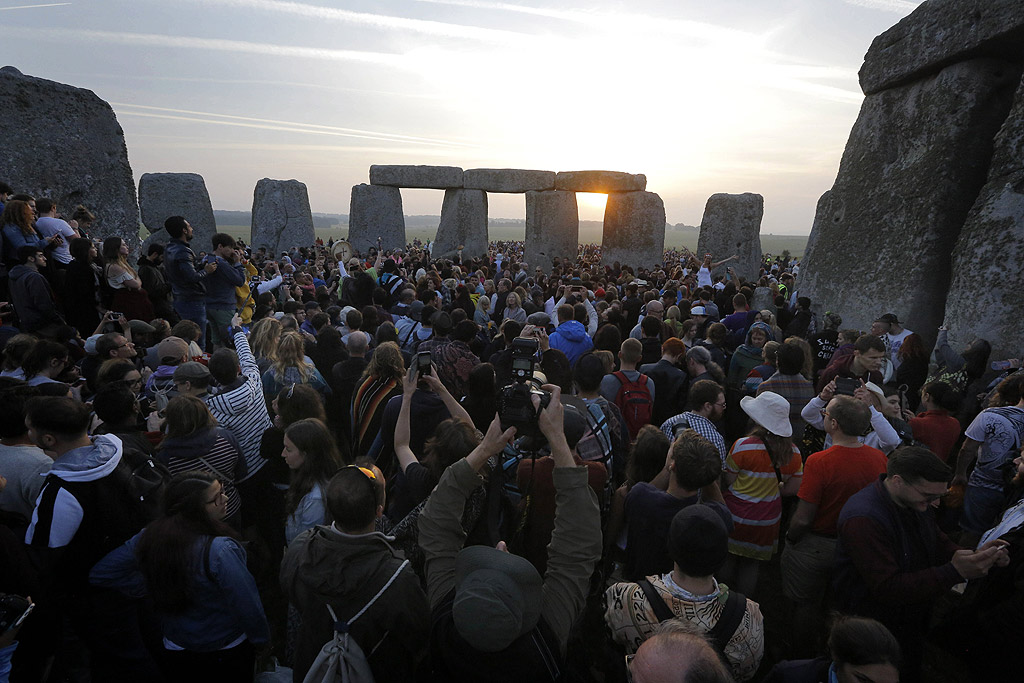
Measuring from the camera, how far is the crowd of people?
1854mm

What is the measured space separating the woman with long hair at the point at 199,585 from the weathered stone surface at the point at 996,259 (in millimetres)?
6532

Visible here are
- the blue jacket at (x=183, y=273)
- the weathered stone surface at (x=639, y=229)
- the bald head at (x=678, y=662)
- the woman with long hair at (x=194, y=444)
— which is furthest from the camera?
the weathered stone surface at (x=639, y=229)

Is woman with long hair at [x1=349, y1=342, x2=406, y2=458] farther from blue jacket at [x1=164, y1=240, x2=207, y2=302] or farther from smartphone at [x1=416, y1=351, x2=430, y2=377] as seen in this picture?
blue jacket at [x1=164, y1=240, x2=207, y2=302]

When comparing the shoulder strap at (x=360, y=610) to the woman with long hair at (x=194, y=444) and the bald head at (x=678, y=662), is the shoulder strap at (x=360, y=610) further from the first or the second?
the woman with long hair at (x=194, y=444)

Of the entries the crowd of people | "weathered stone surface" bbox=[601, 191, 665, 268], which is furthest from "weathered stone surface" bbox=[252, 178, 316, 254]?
the crowd of people

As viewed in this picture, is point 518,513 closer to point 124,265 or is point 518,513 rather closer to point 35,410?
point 35,410

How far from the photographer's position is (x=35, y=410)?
242 centimetres

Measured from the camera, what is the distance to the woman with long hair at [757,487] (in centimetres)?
302

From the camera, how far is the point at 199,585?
213cm

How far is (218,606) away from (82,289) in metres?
5.05

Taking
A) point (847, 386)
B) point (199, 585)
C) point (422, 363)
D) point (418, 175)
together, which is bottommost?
point (199, 585)

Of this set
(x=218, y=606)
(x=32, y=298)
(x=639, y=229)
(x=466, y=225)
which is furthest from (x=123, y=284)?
(x=639, y=229)

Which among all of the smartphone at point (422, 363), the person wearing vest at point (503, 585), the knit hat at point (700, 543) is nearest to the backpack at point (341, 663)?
the person wearing vest at point (503, 585)

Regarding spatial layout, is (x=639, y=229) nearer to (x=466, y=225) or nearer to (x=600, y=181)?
(x=600, y=181)
